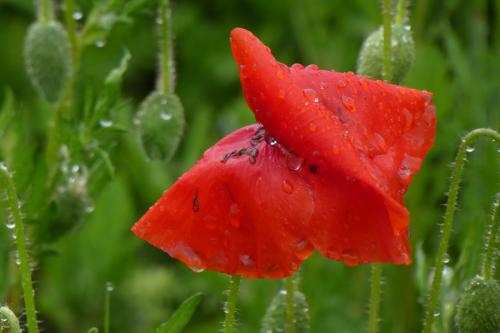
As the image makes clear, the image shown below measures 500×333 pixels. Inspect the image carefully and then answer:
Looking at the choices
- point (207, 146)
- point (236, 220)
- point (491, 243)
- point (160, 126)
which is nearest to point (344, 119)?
point (236, 220)

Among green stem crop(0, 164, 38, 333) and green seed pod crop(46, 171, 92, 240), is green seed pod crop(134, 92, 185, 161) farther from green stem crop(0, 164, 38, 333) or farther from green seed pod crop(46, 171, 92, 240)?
green stem crop(0, 164, 38, 333)

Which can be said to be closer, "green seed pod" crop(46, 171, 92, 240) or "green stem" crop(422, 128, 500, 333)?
"green stem" crop(422, 128, 500, 333)

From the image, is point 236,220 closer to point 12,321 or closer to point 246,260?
point 246,260

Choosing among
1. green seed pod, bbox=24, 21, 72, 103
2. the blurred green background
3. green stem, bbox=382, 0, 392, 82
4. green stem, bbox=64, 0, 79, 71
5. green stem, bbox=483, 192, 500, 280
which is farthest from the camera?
the blurred green background

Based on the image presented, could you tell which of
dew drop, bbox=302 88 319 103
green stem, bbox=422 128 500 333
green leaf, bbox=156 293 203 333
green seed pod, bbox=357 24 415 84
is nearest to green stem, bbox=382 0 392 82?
green seed pod, bbox=357 24 415 84

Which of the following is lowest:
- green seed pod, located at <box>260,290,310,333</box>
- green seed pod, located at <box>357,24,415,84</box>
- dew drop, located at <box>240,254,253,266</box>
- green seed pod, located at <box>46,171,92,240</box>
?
dew drop, located at <box>240,254,253,266</box>

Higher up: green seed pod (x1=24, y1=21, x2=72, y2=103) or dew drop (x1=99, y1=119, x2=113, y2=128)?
green seed pod (x1=24, y1=21, x2=72, y2=103)
